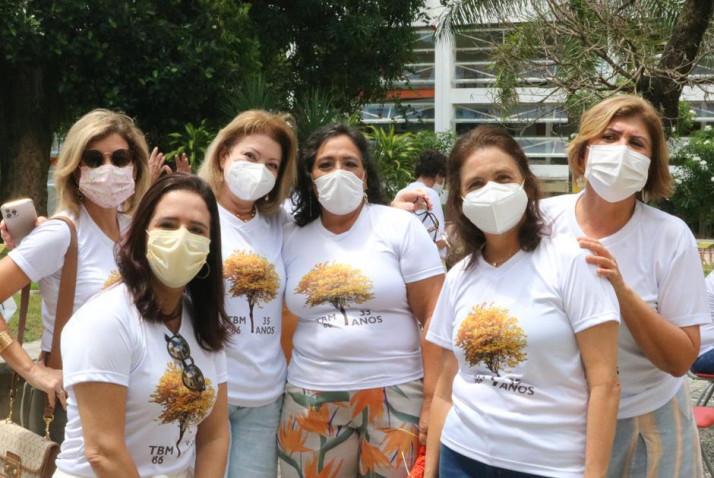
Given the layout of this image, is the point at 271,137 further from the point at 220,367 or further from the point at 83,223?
the point at 220,367

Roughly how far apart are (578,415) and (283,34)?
13.3m

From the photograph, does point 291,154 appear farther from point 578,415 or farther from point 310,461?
point 578,415

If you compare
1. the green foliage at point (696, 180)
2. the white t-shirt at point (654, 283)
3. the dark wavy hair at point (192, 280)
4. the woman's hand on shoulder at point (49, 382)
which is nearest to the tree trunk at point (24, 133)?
the woman's hand on shoulder at point (49, 382)

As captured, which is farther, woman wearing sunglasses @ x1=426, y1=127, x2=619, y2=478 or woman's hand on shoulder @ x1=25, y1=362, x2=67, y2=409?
woman's hand on shoulder @ x1=25, y1=362, x2=67, y2=409

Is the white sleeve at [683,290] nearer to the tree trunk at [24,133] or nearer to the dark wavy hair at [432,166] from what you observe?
the dark wavy hair at [432,166]

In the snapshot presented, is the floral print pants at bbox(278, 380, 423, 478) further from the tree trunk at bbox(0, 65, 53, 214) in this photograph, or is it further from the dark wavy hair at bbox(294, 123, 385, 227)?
the tree trunk at bbox(0, 65, 53, 214)

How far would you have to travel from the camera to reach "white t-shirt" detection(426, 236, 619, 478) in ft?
8.32

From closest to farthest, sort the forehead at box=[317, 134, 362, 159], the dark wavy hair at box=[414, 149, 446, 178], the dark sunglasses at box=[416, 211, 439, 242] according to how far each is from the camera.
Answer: the forehead at box=[317, 134, 362, 159] → the dark sunglasses at box=[416, 211, 439, 242] → the dark wavy hair at box=[414, 149, 446, 178]

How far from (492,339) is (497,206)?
404 millimetres

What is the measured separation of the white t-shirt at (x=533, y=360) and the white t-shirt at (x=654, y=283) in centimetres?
28

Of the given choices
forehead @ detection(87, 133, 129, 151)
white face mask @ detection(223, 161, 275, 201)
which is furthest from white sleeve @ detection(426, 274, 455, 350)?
forehead @ detection(87, 133, 129, 151)

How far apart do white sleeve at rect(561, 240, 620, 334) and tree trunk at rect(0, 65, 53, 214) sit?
10.2m

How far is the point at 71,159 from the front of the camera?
3.56m

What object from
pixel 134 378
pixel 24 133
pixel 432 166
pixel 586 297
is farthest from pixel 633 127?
pixel 24 133
